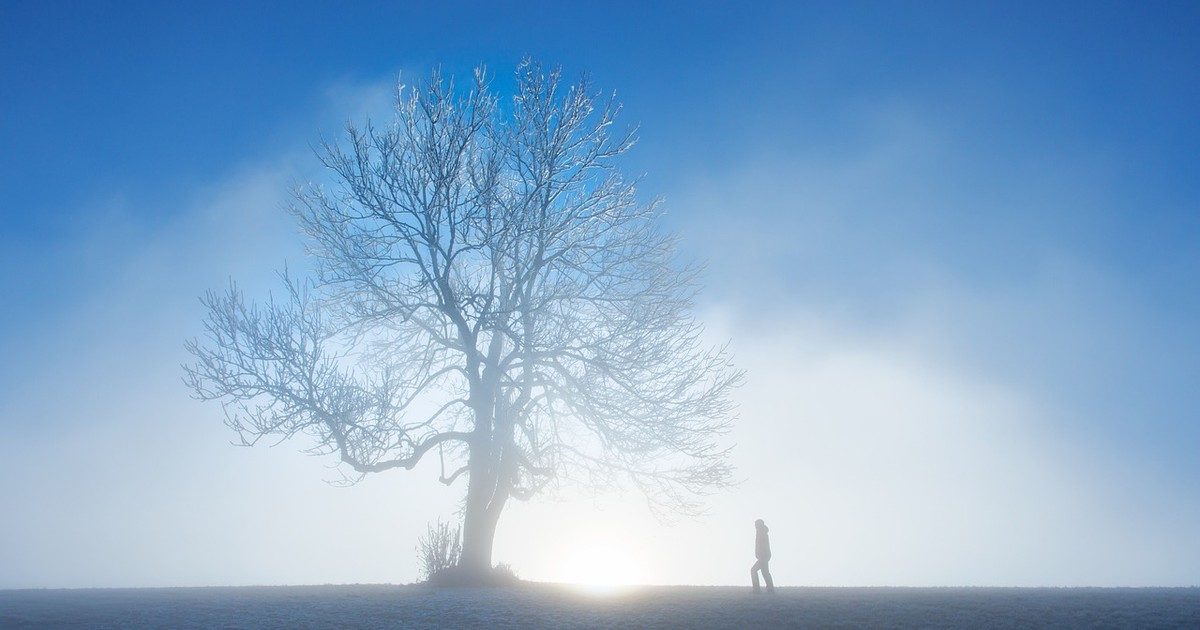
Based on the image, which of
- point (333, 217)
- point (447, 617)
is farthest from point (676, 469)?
point (333, 217)

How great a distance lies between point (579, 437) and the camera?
23.0 meters

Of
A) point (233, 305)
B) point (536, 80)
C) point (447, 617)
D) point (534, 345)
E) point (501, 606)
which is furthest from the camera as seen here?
point (536, 80)

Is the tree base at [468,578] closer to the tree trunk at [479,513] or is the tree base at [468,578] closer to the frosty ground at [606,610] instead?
the tree trunk at [479,513]

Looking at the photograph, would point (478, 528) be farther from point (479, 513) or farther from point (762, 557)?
point (762, 557)

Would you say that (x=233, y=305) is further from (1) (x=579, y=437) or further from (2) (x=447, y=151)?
(1) (x=579, y=437)

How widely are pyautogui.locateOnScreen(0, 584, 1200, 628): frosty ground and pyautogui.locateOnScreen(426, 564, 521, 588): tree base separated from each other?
77.6 inches

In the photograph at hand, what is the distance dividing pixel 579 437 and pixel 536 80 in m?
10.3

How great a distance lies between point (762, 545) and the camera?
16359 mm

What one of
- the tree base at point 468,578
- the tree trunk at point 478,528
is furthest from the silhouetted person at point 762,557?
the tree trunk at point 478,528

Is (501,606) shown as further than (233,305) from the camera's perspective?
No

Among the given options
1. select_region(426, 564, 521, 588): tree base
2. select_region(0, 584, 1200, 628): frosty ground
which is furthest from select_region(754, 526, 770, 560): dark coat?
select_region(426, 564, 521, 588): tree base

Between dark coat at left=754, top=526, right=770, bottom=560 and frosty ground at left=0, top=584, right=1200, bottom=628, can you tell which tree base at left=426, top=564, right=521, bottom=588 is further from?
Answer: dark coat at left=754, top=526, right=770, bottom=560

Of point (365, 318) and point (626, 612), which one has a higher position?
point (365, 318)

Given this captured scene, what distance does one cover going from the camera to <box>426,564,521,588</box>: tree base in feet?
60.2
